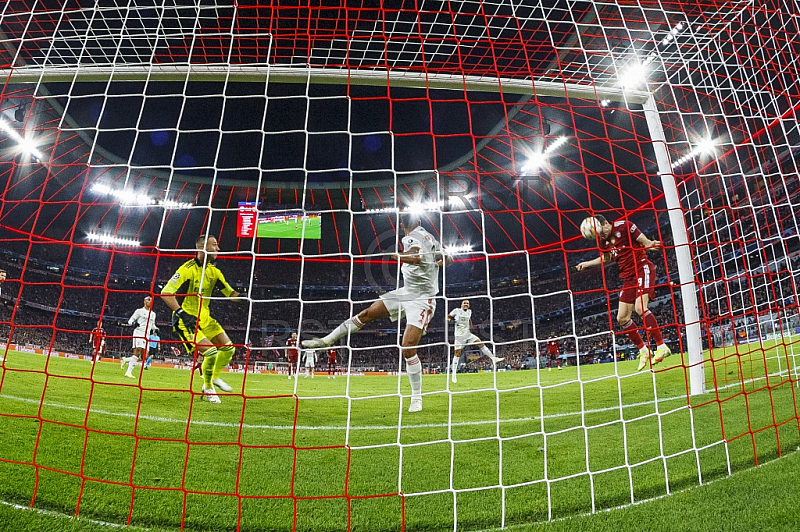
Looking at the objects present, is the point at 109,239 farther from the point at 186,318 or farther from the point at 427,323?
the point at 427,323

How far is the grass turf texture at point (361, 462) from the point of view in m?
2.40

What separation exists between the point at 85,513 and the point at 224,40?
17.2 ft

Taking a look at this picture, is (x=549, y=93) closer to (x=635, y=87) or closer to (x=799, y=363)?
(x=635, y=87)

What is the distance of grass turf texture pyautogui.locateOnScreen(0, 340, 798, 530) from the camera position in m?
2.40

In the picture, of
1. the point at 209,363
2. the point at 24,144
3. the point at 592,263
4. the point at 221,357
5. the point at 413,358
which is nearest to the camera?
the point at 24,144

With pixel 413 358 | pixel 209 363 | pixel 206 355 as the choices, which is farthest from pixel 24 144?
pixel 413 358

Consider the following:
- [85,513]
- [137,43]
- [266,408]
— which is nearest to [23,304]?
[137,43]

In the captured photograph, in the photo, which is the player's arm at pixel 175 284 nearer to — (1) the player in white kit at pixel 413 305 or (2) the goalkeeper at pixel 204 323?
(2) the goalkeeper at pixel 204 323

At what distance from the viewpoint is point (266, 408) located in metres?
5.27

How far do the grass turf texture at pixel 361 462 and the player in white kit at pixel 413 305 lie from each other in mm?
580

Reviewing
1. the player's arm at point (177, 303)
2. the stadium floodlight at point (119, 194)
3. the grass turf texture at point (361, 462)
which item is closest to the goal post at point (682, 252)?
the grass turf texture at point (361, 462)

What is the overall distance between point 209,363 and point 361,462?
9.32ft

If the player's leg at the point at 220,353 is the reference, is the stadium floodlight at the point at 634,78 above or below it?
above

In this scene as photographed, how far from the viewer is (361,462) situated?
3.12 m
